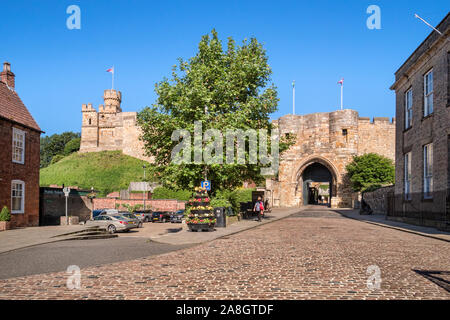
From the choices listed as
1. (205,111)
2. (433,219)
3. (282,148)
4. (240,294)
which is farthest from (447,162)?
(240,294)

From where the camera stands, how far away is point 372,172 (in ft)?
160

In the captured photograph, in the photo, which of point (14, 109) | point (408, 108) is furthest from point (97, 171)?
point (408, 108)

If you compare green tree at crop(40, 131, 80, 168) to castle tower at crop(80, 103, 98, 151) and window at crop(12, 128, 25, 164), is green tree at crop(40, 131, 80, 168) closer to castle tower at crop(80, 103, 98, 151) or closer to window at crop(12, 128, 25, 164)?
castle tower at crop(80, 103, 98, 151)

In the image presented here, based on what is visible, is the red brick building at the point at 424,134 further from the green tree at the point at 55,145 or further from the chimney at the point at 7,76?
the green tree at the point at 55,145

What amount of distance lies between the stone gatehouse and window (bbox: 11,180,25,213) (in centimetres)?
3326

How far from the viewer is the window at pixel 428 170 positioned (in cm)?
2144

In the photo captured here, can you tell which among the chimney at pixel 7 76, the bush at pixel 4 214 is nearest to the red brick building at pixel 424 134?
the bush at pixel 4 214

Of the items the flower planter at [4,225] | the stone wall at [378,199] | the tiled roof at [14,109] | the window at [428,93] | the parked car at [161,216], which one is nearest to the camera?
the flower planter at [4,225]

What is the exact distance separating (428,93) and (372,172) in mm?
28274

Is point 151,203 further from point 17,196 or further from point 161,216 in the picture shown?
point 17,196

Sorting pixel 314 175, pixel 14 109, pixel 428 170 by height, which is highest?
pixel 14 109

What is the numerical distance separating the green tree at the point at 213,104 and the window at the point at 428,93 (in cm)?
903

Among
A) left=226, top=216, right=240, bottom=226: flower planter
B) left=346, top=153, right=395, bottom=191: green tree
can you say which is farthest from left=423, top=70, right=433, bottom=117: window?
left=346, top=153, right=395, bottom=191: green tree

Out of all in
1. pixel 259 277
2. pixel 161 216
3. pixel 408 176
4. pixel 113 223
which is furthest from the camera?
pixel 161 216
